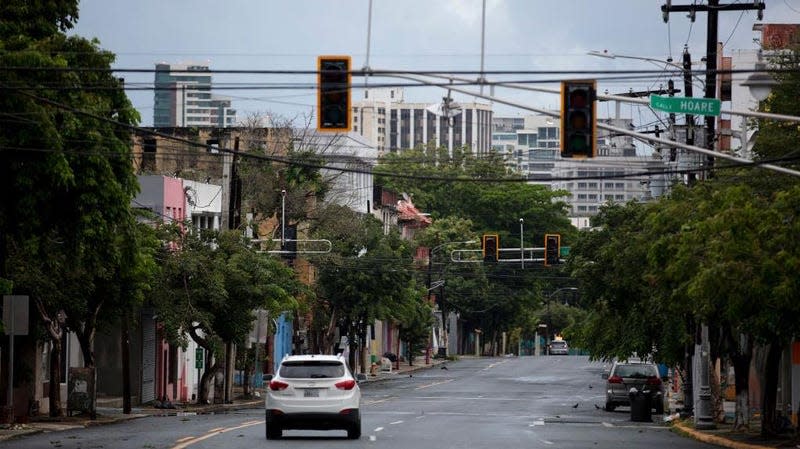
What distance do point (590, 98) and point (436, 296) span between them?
103297 millimetres

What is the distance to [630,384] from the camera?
172ft

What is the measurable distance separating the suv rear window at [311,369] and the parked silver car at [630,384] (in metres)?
23.2

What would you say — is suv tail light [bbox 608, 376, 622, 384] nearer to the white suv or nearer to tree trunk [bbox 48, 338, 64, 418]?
tree trunk [bbox 48, 338, 64, 418]

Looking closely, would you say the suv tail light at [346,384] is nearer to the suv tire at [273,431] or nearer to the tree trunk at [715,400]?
the suv tire at [273,431]

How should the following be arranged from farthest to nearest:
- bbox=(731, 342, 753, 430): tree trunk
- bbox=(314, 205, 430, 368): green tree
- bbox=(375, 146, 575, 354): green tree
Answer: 1. bbox=(375, 146, 575, 354): green tree
2. bbox=(314, 205, 430, 368): green tree
3. bbox=(731, 342, 753, 430): tree trunk

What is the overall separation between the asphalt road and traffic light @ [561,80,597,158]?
23.1ft

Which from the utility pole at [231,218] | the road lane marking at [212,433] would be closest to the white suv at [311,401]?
the road lane marking at [212,433]

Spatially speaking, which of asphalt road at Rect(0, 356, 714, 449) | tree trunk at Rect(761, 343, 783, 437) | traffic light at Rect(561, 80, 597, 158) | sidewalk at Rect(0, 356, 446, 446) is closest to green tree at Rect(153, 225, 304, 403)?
sidewalk at Rect(0, 356, 446, 446)

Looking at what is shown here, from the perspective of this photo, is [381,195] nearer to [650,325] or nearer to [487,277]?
[487,277]

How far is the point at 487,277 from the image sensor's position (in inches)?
4835

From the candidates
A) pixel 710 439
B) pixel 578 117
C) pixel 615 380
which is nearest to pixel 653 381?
pixel 615 380

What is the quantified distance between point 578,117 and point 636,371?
30212mm

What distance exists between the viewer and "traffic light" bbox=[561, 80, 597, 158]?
23.9 meters

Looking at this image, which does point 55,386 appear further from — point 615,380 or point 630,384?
point 630,384
